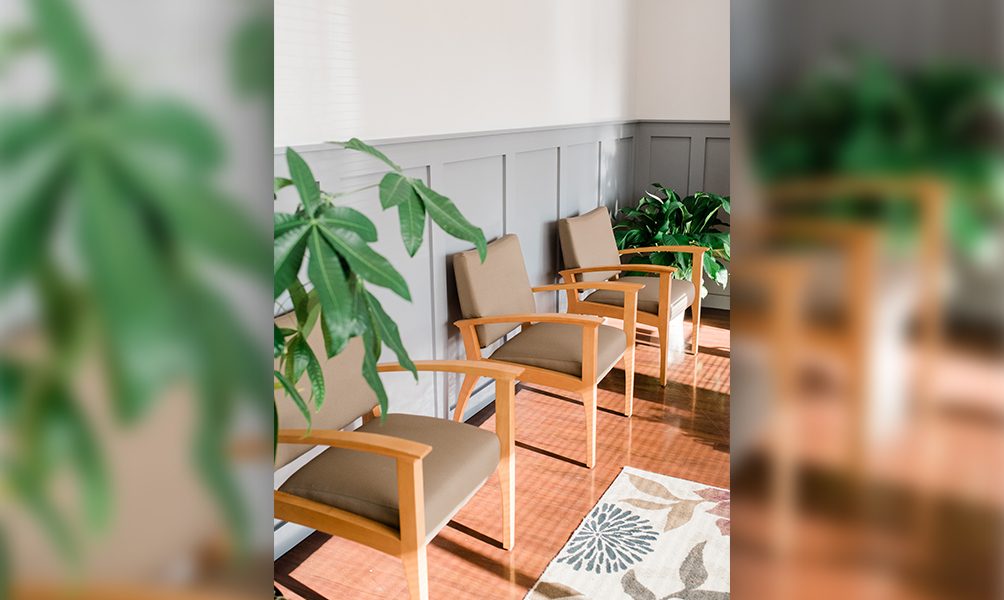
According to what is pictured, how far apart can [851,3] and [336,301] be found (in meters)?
1.03

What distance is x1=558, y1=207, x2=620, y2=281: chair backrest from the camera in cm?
400

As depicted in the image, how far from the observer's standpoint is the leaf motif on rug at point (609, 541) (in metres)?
2.32

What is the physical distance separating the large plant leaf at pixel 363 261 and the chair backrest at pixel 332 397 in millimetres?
818

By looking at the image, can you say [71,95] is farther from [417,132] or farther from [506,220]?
[506,220]

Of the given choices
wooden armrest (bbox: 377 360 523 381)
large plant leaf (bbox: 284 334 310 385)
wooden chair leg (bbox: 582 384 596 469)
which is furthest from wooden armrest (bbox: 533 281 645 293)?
large plant leaf (bbox: 284 334 310 385)

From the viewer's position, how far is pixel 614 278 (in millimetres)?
4262

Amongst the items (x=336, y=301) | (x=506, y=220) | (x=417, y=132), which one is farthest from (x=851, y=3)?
(x=506, y=220)

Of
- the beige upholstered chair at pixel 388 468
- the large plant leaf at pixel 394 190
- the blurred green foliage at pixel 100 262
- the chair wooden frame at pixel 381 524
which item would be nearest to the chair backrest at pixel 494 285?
the beige upholstered chair at pixel 388 468

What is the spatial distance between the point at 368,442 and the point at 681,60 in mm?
4204

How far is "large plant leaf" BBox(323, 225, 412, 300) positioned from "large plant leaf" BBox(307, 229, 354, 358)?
0.05 feet

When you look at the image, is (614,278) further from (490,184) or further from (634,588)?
(634,588)

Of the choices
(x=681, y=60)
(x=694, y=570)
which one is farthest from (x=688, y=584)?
(x=681, y=60)

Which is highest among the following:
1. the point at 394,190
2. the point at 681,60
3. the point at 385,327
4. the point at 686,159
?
the point at 681,60

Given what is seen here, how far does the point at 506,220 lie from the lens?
365 cm
